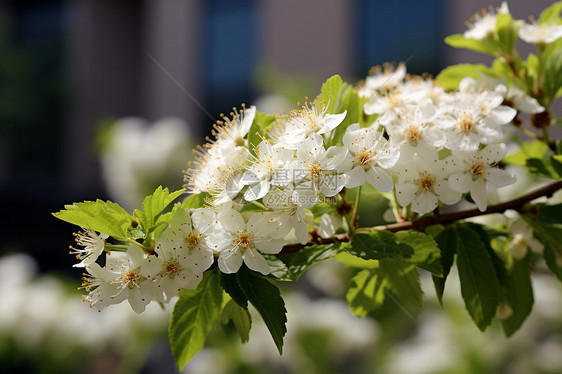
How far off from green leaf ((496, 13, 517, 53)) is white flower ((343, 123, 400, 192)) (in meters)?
0.32

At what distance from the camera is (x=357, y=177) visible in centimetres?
56

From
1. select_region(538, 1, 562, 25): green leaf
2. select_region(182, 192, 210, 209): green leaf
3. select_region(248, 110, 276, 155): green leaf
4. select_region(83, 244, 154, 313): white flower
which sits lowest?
select_region(83, 244, 154, 313): white flower

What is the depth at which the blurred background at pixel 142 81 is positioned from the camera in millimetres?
1896

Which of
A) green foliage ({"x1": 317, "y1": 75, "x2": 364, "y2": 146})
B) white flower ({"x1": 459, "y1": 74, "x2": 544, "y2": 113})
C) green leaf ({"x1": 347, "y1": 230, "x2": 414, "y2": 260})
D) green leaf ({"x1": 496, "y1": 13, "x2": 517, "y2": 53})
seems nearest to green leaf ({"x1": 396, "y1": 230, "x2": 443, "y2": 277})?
green leaf ({"x1": 347, "y1": 230, "x2": 414, "y2": 260})

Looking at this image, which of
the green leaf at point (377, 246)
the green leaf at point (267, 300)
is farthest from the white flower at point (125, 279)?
the green leaf at point (377, 246)

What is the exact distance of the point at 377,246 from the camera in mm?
557

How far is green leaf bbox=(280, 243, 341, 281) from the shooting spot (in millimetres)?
549

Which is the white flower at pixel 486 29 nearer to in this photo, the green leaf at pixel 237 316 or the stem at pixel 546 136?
the stem at pixel 546 136

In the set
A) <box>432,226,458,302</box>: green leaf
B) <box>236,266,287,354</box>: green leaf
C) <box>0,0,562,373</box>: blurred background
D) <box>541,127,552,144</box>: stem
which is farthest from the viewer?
<box>0,0,562,373</box>: blurred background

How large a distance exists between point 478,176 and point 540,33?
1.01ft

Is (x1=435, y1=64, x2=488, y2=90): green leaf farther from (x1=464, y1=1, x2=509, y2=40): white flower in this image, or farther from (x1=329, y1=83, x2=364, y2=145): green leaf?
(x1=329, y1=83, x2=364, y2=145): green leaf

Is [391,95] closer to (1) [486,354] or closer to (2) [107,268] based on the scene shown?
(2) [107,268]

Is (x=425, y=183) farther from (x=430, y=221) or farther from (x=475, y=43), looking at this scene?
(x=475, y=43)

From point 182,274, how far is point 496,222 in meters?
0.52
